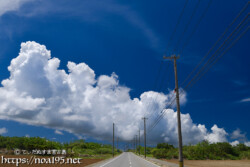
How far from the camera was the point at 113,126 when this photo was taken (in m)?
75.7

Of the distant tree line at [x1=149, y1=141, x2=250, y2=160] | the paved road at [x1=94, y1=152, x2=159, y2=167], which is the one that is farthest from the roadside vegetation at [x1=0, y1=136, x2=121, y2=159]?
the paved road at [x1=94, y1=152, x2=159, y2=167]

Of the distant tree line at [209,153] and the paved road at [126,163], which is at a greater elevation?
the paved road at [126,163]

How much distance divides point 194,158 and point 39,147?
42824mm

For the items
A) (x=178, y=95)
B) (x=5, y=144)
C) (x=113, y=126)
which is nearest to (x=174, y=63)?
(x=178, y=95)

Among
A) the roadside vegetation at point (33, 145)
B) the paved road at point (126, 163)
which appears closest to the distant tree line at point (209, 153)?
the roadside vegetation at point (33, 145)

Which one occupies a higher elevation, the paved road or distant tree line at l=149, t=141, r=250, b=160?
the paved road

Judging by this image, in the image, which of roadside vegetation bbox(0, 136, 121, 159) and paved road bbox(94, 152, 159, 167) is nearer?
paved road bbox(94, 152, 159, 167)

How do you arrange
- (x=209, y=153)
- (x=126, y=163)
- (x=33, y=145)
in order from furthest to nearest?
(x=209, y=153) < (x=33, y=145) < (x=126, y=163)

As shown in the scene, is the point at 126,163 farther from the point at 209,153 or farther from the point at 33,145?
the point at 209,153

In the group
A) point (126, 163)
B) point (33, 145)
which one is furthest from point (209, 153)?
point (33, 145)

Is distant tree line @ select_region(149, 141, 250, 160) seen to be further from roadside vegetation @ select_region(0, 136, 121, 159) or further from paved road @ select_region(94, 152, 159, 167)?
paved road @ select_region(94, 152, 159, 167)

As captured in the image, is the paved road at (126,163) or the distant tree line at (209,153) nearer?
the paved road at (126,163)

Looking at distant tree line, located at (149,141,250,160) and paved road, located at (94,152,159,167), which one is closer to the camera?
paved road, located at (94,152,159,167)

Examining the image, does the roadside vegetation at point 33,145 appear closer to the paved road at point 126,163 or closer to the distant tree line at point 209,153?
the distant tree line at point 209,153
